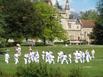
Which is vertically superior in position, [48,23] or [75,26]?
[48,23]

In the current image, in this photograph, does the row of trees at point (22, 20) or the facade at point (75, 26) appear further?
the facade at point (75, 26)

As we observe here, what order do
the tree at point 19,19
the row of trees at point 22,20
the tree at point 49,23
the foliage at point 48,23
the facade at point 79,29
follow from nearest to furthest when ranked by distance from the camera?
the row of trees at point 22,20, the tree at point 19,19, the foliage at point 48,23, the tree at point 49,23, the facade at point 79,29

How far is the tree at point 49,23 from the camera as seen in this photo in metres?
107

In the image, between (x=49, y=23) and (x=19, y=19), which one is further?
(x=49, y=23)

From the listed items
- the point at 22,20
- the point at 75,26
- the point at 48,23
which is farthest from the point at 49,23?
the point at 75,26

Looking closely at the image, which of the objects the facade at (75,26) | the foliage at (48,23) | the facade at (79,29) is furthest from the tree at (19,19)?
the facade at (79,29)

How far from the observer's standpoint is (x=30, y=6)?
100 metres

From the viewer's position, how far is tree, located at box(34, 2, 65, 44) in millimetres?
107137

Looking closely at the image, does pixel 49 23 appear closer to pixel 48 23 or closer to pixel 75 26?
pixel 48 23

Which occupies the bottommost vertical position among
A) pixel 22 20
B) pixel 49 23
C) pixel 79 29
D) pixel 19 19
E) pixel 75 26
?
pixel 79 29

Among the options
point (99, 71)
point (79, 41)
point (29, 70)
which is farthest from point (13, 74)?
point (79, 41)

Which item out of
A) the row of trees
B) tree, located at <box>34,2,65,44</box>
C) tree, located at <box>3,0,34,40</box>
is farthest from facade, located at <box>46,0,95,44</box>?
tree, located at <box>3,0,34,40</box>

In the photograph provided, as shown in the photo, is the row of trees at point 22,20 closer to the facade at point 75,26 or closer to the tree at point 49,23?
the tree at point 49,23

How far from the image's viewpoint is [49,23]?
112500 millimetres
